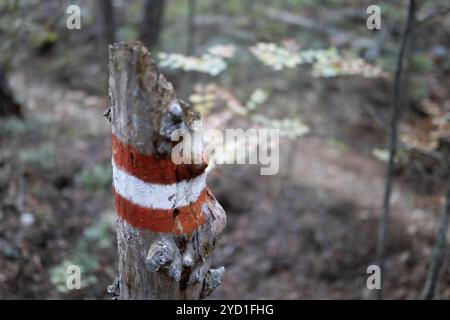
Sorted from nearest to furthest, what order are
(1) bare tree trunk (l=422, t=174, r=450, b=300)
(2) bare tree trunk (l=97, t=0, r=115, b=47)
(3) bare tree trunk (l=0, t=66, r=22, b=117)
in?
1. (1) bare tree trunk (l=422, t=174, r=450, b=300)
2. (3) bare tree trunk (l=0, t=66, r=22, b=117)
3. (2) bare tree trunk (l=97, t=0, r=115, b=47)

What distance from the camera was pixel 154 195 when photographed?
1667 millimetres

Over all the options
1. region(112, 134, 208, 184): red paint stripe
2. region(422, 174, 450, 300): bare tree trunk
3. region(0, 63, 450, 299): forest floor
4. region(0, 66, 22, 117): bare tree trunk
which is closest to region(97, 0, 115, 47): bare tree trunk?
region(0, 63, 450, 299): forest floor

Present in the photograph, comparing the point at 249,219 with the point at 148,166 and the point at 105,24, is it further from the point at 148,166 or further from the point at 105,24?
the point at 148,166

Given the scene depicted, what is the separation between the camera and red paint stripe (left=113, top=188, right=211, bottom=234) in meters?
1.69

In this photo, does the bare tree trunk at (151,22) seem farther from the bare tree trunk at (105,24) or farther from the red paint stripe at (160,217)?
the red paint stripe at (160,217)

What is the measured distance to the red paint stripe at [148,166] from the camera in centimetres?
162

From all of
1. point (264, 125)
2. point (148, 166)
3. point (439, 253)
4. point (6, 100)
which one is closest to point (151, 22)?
point (6, 100)

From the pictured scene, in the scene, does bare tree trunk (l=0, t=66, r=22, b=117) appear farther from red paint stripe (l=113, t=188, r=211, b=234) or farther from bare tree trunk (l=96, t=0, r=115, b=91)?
red paint stripe (l=113, t=188, r=211, b=234)

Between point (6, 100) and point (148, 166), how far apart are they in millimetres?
6420

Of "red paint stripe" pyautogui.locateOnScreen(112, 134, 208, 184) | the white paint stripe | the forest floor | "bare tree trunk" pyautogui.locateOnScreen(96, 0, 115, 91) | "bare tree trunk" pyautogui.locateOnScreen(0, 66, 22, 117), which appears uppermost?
"bare tree trunk" pyautogui.locateOnScreen(96, 0, 115, 91)

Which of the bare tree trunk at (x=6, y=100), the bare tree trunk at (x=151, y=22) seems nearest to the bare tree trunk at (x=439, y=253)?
the bare tree trunk at (x=6, y=100)

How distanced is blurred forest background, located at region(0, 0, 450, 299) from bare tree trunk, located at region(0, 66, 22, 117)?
0.03m
